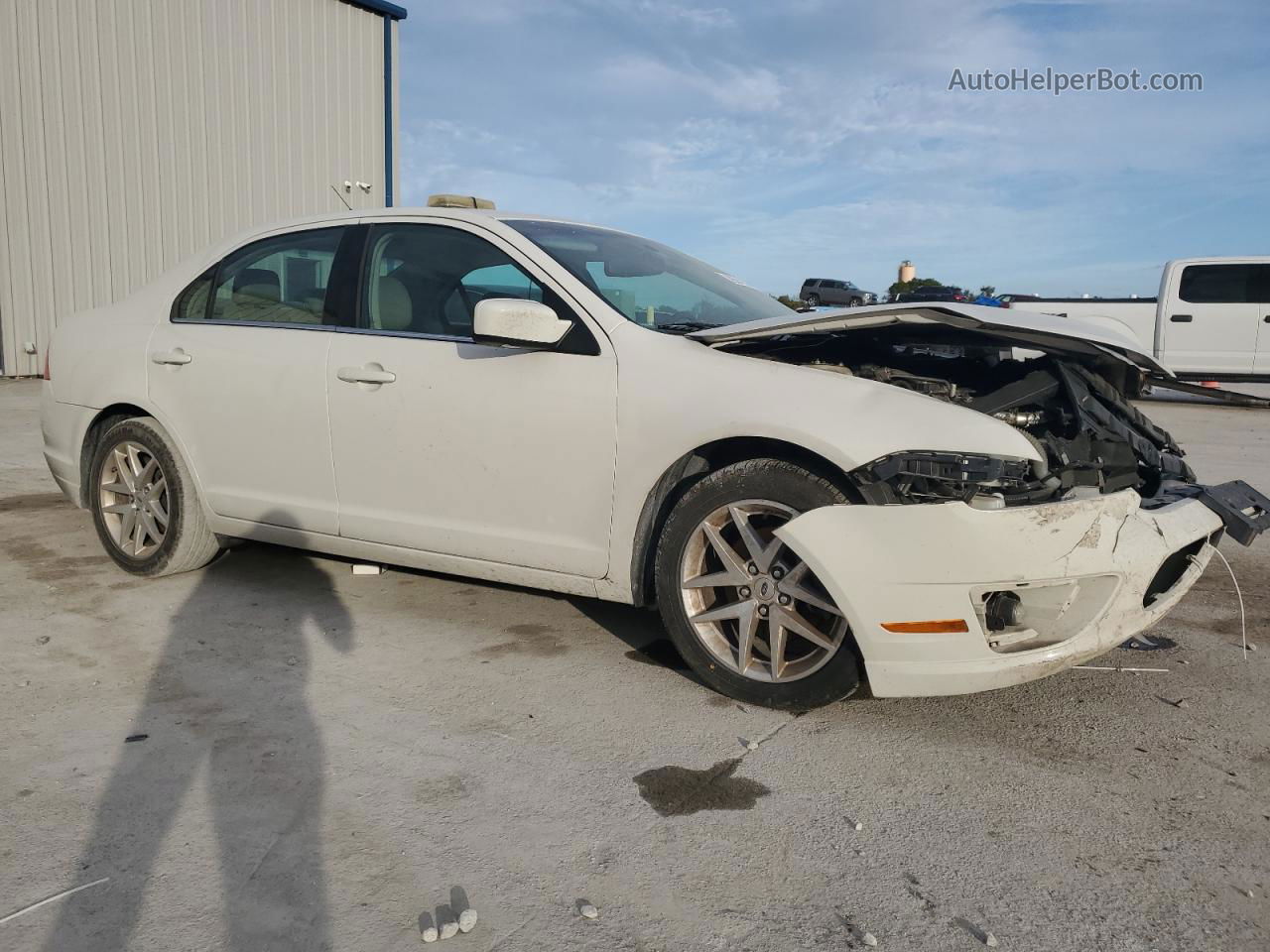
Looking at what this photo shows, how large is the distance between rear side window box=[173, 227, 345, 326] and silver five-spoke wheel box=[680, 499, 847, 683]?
1921 mm

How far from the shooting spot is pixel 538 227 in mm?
3969

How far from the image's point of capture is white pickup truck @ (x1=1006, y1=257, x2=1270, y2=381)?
14250 mm

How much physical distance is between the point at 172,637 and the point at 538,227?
2138 mm

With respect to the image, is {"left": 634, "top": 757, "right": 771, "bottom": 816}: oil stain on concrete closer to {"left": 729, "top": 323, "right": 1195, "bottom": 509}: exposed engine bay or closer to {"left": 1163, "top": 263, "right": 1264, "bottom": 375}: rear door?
{"left": 729, "top": 323, "right": 1195, "bottom": 509}: exposed engine bay

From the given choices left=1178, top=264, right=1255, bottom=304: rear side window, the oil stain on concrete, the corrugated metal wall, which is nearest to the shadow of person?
the oil stain on concrete

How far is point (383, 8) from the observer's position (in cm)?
1820

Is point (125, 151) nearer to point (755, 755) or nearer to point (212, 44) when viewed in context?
point (212, 44)

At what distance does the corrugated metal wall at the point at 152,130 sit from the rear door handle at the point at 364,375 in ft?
44.1

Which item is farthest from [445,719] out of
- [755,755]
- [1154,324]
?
[1154,324]

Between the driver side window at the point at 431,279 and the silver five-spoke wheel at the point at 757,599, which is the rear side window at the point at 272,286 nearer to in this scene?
the driver side window at the point at 431,279

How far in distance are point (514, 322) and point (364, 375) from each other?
0.86 m

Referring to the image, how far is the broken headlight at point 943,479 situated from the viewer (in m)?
2.84

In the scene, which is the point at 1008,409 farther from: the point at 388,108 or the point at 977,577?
the point at 388,108

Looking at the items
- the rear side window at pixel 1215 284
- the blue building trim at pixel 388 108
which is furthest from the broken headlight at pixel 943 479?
the blue building trim at pixel 388 108
